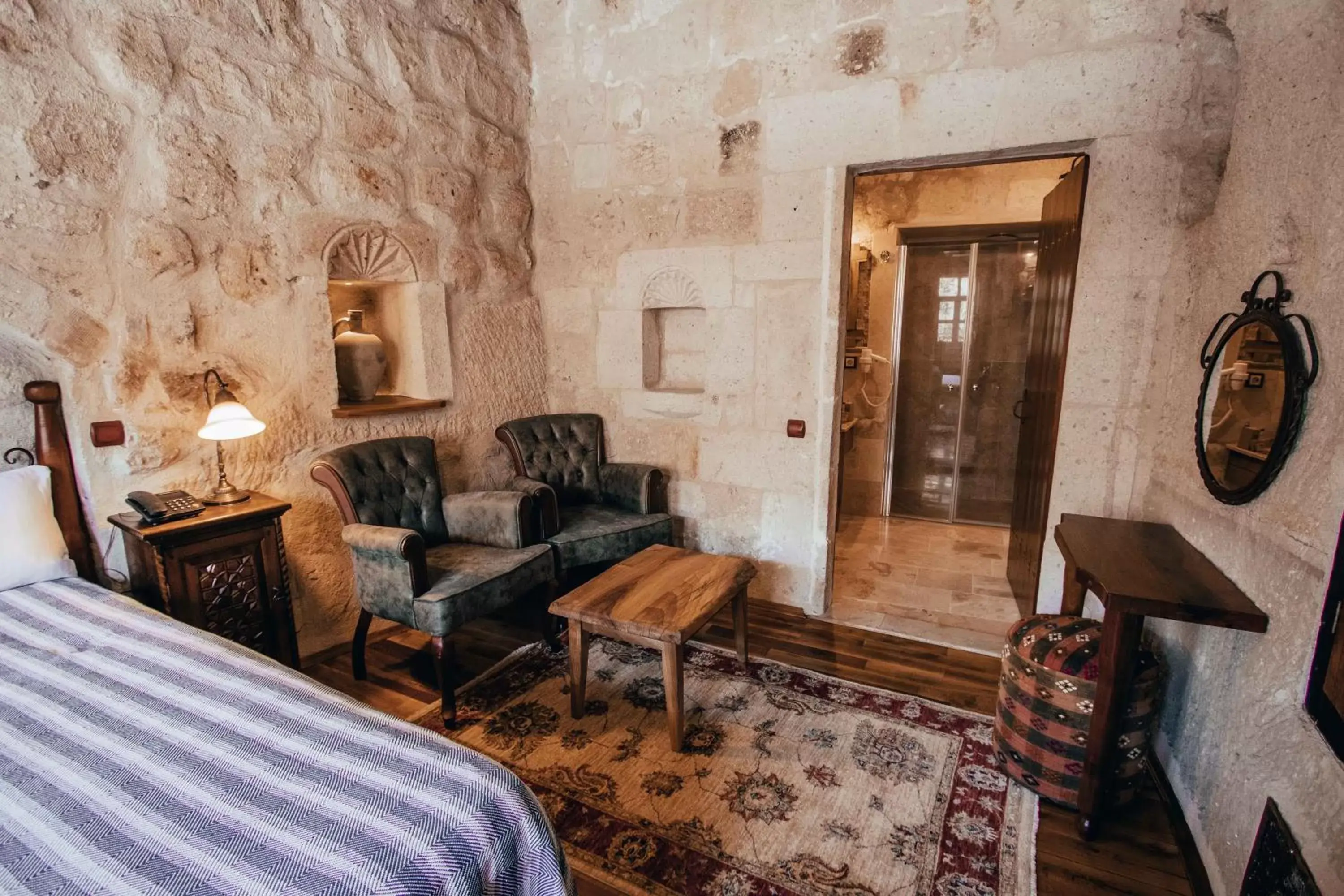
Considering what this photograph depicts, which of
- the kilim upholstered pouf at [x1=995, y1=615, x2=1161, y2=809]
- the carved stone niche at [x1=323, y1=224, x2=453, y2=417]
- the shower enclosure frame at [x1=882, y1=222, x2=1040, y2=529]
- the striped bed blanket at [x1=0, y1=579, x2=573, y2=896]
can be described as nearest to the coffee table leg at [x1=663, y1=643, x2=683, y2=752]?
the striped bed blanket at [x1=0, y1=579, x2=573, y2=896]

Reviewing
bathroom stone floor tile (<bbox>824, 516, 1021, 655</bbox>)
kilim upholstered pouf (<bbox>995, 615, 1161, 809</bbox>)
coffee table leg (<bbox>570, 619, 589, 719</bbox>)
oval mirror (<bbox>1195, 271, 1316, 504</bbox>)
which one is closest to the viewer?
oval mirror (<bbox>1195, 271, 1316, 504</bbox>)

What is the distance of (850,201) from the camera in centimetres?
288

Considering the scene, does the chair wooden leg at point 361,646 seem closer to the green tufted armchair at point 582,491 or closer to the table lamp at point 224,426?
the table lamp at point 224,426

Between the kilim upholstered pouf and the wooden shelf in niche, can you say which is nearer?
the kilim upholstered pouf

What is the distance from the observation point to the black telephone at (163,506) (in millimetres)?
2100

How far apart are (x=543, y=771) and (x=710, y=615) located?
745 mm

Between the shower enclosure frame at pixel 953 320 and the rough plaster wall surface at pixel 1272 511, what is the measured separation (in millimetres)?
2265

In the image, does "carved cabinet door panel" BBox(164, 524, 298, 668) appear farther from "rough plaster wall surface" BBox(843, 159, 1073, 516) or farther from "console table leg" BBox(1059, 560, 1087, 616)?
"rough plaster wall surface" BBox(843, 159, 1073, 516)

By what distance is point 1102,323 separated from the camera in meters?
2.47

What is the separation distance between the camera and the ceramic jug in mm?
3018

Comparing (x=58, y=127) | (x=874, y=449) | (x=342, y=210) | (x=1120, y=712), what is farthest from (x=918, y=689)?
(x=58, y=127)

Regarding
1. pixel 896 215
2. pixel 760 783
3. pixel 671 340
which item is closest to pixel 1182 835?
pixel 760 783

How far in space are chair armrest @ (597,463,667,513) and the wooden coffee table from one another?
2.26 feet

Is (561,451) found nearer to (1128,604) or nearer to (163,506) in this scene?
(163,506)
